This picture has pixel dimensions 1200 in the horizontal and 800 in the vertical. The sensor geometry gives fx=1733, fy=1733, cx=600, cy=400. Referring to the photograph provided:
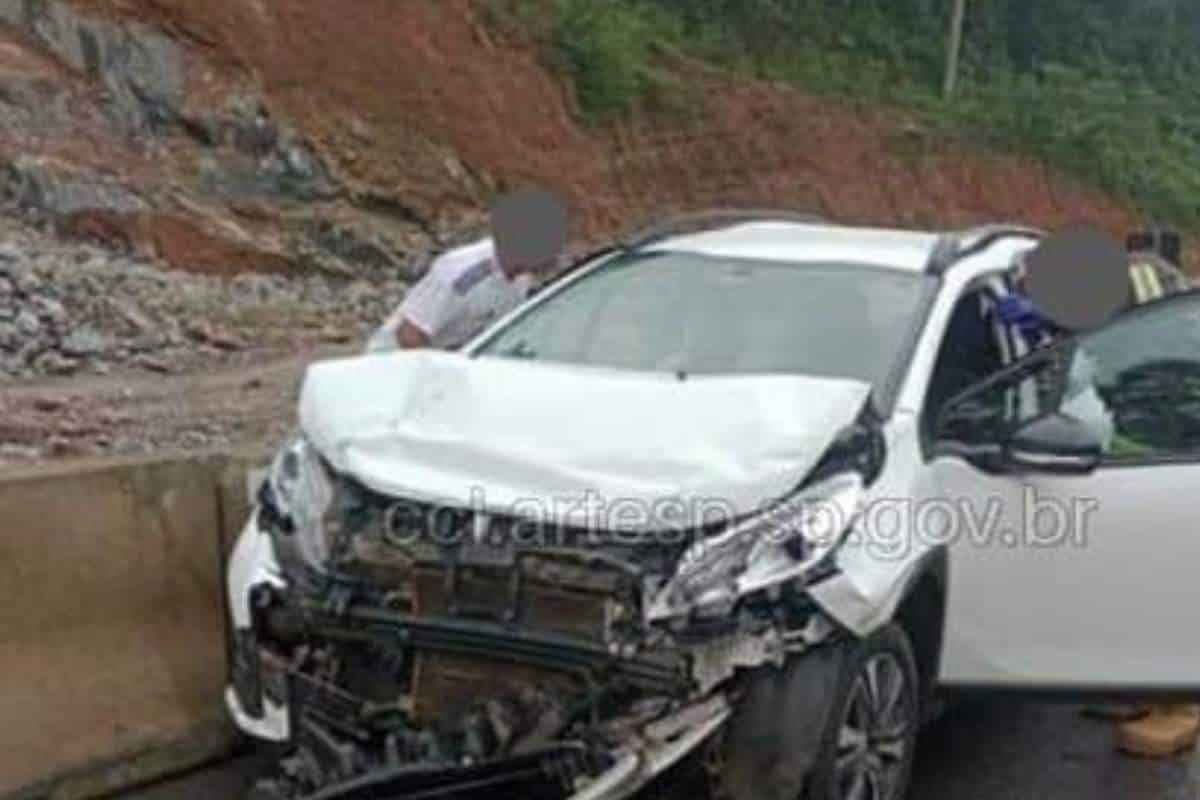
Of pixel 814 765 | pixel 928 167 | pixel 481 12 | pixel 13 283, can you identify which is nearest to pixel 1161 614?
pixel 814 765

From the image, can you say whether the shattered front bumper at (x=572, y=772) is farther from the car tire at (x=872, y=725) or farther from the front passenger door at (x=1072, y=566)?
the front passenger door at (x=1072, y=566)

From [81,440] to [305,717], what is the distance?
7.41 m

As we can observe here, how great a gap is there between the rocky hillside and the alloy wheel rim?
408 inches

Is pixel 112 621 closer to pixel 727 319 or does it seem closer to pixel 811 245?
pixel 727 319

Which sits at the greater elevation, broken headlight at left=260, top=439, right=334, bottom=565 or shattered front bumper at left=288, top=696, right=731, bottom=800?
broken headlight at left=260, top=439, right=334, bottom=565

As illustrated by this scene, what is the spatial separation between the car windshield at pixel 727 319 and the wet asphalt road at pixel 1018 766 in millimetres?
1094

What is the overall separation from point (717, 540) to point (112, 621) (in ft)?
6.22

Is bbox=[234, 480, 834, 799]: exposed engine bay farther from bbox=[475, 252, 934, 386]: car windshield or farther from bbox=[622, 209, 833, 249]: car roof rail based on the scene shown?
bbox=[622, 209, 833, 249]: car roof rail

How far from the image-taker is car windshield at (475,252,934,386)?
490 centimetres

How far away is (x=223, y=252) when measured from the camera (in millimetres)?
18047

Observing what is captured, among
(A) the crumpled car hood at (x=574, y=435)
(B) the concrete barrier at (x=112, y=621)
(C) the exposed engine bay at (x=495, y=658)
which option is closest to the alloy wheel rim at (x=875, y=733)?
(C) the exposed engine bay at (x=495, y=658)

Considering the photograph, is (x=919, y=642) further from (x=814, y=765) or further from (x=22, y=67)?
(x=22, y=67)

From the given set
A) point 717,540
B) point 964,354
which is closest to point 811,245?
point 964,354

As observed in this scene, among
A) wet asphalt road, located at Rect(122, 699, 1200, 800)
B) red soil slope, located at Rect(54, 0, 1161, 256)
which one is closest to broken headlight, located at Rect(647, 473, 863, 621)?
wet asphalt road, located at Rect(122, 699, 1200, 800)
